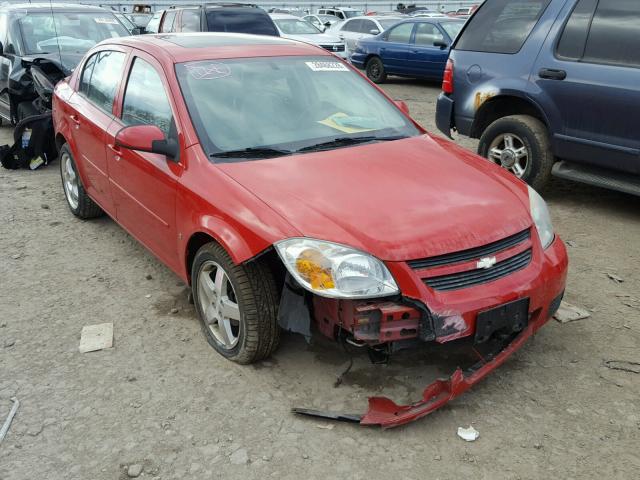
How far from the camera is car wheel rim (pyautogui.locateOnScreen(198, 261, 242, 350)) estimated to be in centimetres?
319

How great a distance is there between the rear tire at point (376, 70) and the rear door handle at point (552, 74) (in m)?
9.08

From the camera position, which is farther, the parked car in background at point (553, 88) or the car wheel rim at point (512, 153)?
the car wheel rim at point (512, 153)

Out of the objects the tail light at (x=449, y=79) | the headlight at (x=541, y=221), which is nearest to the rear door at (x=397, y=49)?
the tail light at (x=449, y=79)

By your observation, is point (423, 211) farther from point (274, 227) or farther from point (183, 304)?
point (183, 304)

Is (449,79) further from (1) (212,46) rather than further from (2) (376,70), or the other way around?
(2) (376,70)

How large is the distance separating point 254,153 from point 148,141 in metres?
0.59

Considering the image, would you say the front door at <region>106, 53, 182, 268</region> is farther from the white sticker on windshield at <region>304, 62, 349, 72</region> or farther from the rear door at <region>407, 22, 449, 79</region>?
the rear door at <region>407, 22, 449, 79</region>

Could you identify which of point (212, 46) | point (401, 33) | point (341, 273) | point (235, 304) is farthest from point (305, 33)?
point (341, 273)

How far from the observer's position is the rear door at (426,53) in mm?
12953

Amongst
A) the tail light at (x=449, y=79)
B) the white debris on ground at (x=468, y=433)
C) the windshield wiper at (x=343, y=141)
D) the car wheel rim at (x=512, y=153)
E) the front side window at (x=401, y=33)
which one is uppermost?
the windshield wiper at (x=343, y=141)

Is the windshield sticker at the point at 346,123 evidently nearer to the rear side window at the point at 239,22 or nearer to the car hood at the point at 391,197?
the car hood at the point at 391,197

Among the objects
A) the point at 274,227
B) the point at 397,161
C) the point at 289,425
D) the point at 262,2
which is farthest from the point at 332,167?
the point at 262,2

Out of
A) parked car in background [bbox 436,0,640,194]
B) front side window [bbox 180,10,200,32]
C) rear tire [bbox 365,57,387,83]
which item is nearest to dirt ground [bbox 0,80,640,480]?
parked car in background [bbox 436,0,640,194]

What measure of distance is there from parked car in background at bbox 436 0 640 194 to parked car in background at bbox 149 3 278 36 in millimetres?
6523
